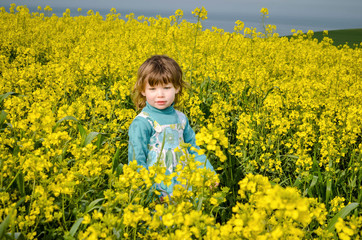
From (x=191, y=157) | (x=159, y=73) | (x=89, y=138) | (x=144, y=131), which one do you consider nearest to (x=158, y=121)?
(x=144, y=131)

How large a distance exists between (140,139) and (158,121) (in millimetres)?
240

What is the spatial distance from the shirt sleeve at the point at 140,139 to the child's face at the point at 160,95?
0.18m

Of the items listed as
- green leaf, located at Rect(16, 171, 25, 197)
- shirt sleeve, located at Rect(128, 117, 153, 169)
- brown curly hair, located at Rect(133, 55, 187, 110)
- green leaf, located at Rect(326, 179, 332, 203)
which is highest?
brown curly hair, located at Rect(133, 55, 187, 110)

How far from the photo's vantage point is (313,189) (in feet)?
9.13

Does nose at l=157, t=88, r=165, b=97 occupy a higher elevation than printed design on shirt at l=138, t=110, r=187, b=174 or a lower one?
higher

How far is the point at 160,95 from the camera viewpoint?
2496 mm

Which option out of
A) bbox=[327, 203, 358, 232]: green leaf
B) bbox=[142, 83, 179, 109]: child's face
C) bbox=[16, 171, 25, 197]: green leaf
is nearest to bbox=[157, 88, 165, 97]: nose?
bbox=[142, 83, 179, 109]: child's face

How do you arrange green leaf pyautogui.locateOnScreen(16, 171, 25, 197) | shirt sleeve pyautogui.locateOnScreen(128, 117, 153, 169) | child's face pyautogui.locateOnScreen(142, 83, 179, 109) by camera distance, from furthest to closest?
1. child's face pyautogui.locateOnScreen(142, 83, 179, 109)
2. shirt sleeve pyautogui.locateOnScreen(128, 117, 153, 169)
3. green leaf pyautogui.locateOnScreen(16, 171, 25, 197)

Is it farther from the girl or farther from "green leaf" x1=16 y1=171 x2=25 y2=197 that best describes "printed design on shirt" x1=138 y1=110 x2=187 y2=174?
"green leaf" x1=16 y1=171 x2=25 y2=197

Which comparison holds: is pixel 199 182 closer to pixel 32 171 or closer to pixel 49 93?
pixel 32 171

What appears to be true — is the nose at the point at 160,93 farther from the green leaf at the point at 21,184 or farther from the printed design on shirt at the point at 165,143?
the green leaf at the point at 21,184

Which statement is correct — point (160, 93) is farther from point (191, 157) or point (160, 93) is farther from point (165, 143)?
point (191, 157)

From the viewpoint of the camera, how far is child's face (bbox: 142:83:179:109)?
8.26 feet

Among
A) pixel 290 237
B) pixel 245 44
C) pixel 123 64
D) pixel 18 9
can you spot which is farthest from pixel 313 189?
pixel 18 9
